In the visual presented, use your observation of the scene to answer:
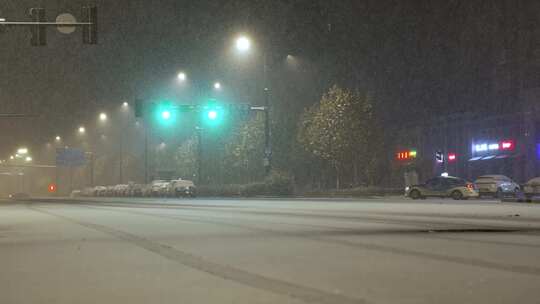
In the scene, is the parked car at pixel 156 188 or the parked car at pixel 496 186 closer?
the parked car at pixel 496 186

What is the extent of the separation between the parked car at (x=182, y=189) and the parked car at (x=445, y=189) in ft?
74.6

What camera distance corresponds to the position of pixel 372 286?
8.25m

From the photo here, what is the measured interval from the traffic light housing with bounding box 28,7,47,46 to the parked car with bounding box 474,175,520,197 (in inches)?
1194

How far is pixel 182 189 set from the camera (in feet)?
193

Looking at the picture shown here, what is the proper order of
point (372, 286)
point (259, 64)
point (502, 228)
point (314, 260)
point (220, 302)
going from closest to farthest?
point (220, 302)
point (372, 286)
point (314, 260)
point (502, 228)
point (259, 64)

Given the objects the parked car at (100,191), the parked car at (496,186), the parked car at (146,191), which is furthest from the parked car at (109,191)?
the parked car at (496,186)

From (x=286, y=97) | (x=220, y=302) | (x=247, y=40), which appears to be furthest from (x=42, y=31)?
(x=286, y=97)

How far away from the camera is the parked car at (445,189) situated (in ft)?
125

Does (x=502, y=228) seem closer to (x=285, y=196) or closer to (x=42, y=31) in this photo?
(x=42, y=31)

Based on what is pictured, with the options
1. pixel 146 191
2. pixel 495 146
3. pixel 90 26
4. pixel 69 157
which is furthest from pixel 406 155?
pixel 90 26

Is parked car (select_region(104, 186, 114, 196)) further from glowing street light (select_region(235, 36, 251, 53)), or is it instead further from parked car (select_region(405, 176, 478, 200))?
parked car (select_region(405, 176, 478, 200))

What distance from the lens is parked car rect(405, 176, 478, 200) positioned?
38.0 m

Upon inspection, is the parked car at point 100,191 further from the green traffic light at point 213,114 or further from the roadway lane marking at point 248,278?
the roadway lane marking at point 248,278

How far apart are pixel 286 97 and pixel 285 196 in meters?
14.5
